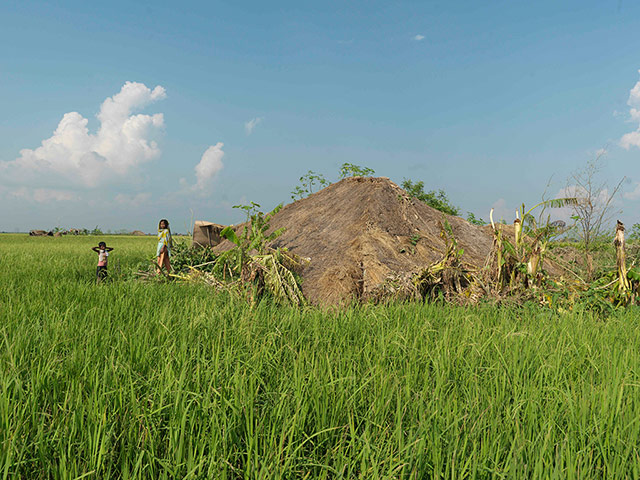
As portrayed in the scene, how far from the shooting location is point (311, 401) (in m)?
2.01

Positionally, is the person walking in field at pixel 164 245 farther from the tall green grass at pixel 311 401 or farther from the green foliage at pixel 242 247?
the tall green grass at pixel 311 401

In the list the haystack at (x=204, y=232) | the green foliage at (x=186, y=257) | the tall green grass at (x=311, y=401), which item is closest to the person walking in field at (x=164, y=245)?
the green foliage at (x=186, y=257)

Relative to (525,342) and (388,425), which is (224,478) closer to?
(388,425)

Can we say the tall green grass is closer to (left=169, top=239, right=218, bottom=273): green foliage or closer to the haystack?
(left=169, top=239, right=218, bottom=273): green foliage

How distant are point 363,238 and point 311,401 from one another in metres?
4.29

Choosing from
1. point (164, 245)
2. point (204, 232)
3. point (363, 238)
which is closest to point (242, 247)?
point (363, 238)

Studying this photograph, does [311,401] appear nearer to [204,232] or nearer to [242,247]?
[242,247]

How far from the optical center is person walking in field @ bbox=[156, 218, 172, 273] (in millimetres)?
7246

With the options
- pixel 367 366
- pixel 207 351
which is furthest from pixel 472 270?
pixel 207 351

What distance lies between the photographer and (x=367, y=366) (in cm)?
268

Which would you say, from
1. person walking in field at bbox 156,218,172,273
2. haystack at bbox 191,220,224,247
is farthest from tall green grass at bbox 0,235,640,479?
haystack at bbox 191,220,224,247

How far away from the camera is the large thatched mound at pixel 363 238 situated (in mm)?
5535

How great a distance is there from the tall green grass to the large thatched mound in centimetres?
166

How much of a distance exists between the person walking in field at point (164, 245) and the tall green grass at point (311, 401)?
11.3 ft
